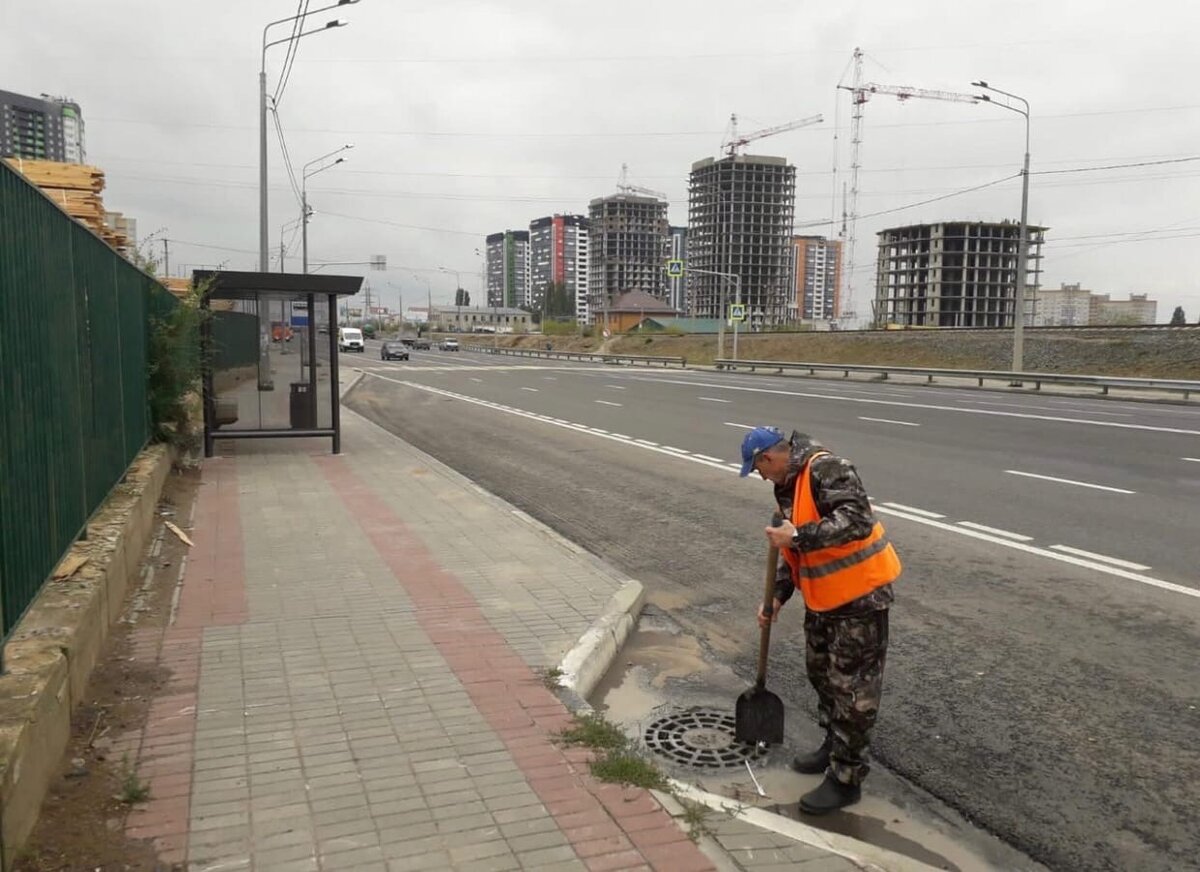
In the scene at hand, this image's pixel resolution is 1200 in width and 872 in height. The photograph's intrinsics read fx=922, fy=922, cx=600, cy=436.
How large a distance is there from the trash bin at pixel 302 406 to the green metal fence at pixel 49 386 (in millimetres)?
5773

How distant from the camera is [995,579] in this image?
22.7 ft

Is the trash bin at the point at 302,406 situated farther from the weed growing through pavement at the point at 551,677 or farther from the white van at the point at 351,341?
the white van at the point at 351,341

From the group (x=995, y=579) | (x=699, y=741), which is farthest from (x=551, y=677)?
(x=995, y=579)

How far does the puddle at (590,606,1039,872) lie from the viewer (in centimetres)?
347

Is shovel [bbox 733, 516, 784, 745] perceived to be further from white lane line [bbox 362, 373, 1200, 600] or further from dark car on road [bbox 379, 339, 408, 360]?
dark car on road [bbox 379, 339, 408, 360]

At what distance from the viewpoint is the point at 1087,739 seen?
4258 millimetres

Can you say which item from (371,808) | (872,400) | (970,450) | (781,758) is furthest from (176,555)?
(872,400)

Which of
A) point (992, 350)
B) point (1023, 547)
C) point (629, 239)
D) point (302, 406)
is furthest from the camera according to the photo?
point (629, 239)

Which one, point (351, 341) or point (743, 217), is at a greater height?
point (743, 217)

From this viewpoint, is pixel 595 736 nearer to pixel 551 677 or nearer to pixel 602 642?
pixel 551 677

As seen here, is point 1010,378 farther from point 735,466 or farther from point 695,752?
point 695,752

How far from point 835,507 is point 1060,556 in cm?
499

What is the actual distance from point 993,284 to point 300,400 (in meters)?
96.8

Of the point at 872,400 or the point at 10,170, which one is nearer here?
the point at 10,170
